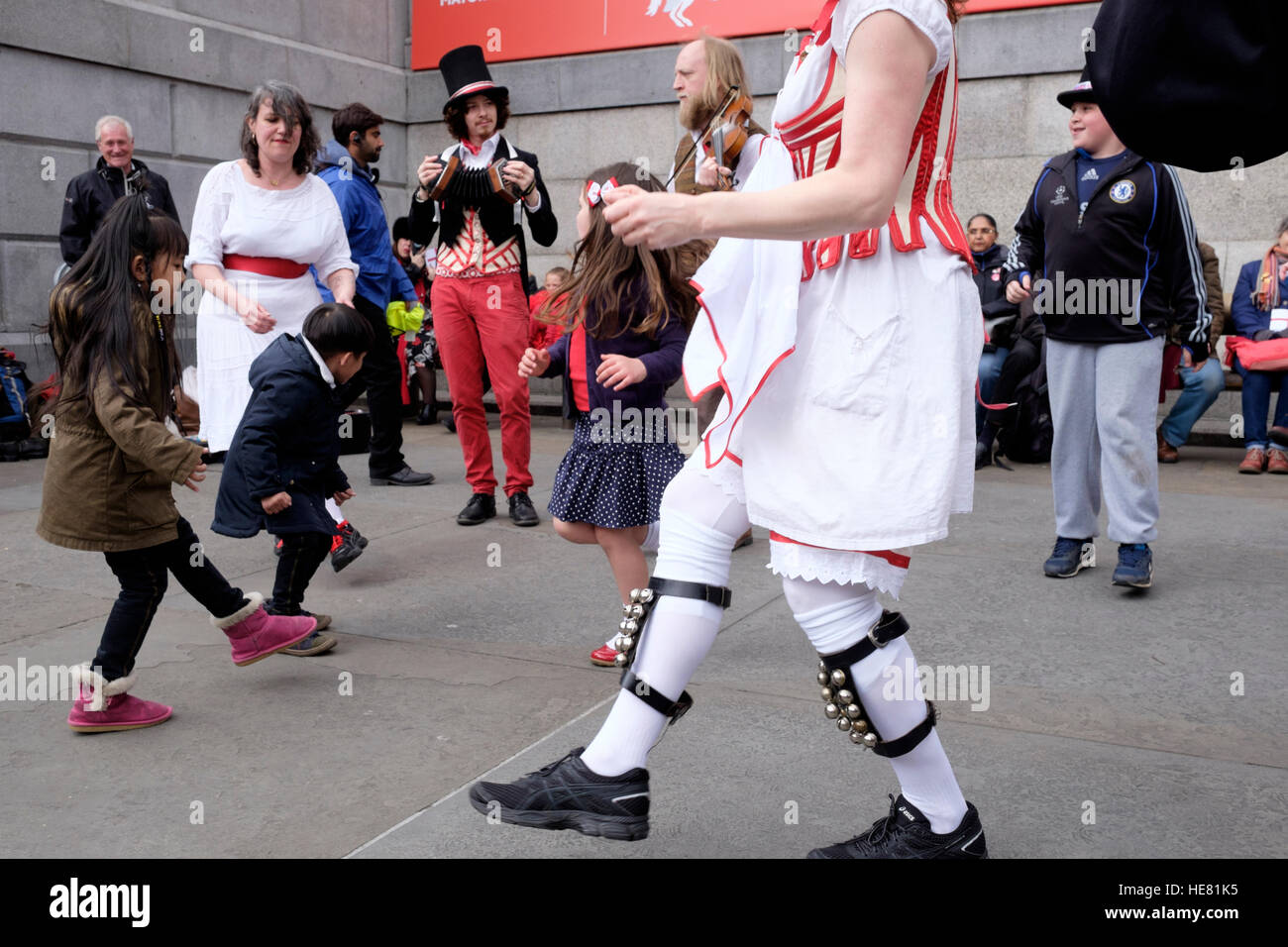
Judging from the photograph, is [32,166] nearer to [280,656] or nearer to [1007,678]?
[280,656]

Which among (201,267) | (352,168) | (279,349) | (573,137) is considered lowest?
(279,349)

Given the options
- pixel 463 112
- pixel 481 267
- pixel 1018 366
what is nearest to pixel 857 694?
pixel 481 267

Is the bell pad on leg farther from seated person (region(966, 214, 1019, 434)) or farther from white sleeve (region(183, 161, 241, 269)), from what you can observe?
seated person (region(966, 214, 1019, 434))

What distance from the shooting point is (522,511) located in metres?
6.17

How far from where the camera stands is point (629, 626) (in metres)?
2.41

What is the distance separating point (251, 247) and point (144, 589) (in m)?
1.93

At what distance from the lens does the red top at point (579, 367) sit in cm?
426

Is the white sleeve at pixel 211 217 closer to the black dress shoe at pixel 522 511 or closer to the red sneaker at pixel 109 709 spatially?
the black dress shoe at pixel 522 511

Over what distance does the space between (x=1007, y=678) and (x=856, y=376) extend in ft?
6.40

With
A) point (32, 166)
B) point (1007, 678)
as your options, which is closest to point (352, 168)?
point (32, 166)

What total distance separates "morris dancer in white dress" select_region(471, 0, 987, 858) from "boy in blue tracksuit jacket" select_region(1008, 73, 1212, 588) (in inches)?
112

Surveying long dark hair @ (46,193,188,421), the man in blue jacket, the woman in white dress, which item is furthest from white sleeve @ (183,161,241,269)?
the man in blue jacket

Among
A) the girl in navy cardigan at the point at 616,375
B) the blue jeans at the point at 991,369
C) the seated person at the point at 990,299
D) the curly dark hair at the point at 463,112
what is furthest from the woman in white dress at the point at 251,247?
the blue jeans at the point at 991,369

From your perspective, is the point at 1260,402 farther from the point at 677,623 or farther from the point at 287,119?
the point at 677,623
